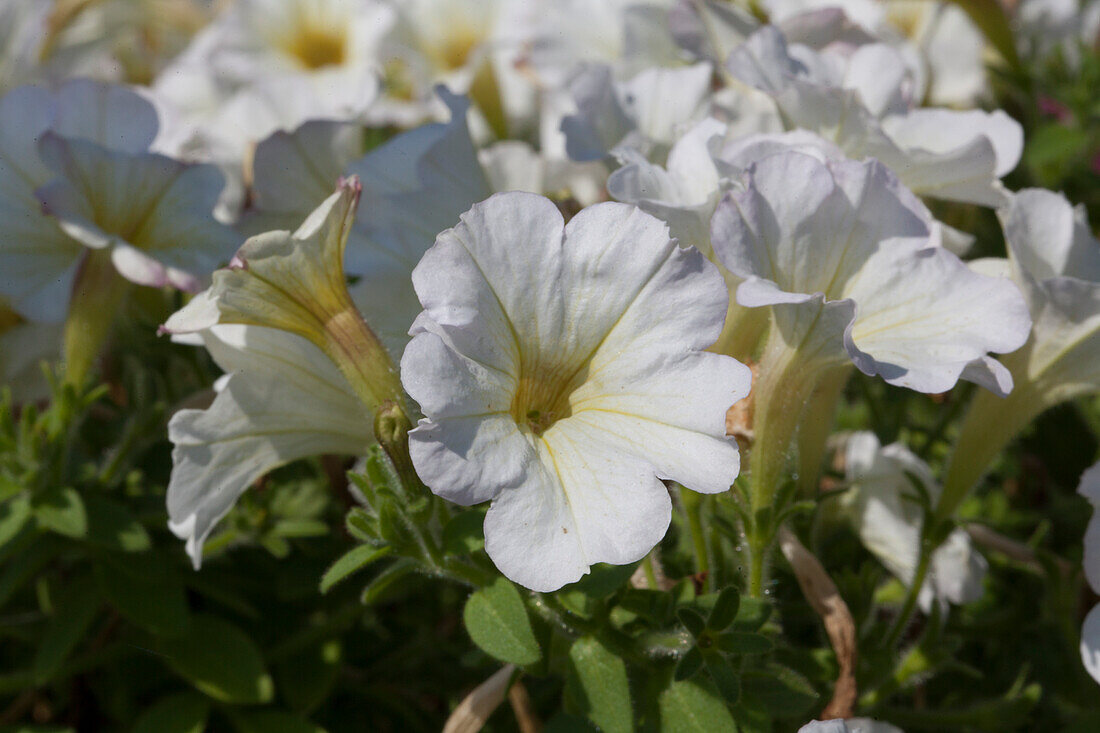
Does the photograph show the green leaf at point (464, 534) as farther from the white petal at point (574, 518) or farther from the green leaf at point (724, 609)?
the green leaf at point (724, 609)

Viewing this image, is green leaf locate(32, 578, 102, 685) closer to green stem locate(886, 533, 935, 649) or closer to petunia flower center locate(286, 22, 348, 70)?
green stem locate(886, 533, 935, 649)

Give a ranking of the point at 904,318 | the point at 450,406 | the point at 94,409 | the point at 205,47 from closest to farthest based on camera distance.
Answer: the point at 450,406, the point at 904,318, the point at 94,409, the point at 205,47

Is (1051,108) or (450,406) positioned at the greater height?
(450,406)

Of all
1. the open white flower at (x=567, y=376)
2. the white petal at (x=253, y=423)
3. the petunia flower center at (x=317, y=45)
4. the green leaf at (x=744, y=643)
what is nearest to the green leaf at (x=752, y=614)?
the green leaf at (x=744, y=643)

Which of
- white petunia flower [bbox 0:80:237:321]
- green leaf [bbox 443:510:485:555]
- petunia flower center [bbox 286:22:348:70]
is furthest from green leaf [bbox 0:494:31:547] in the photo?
petunia flower center [bbox 286:22:348:70]

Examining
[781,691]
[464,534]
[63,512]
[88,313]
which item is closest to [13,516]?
[63,512]

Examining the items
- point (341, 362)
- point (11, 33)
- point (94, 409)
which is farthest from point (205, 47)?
point (341, 362)

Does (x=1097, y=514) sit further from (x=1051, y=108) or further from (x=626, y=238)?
(x=1051, y=108)

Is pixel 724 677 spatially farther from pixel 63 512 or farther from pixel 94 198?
pixel 94 198
